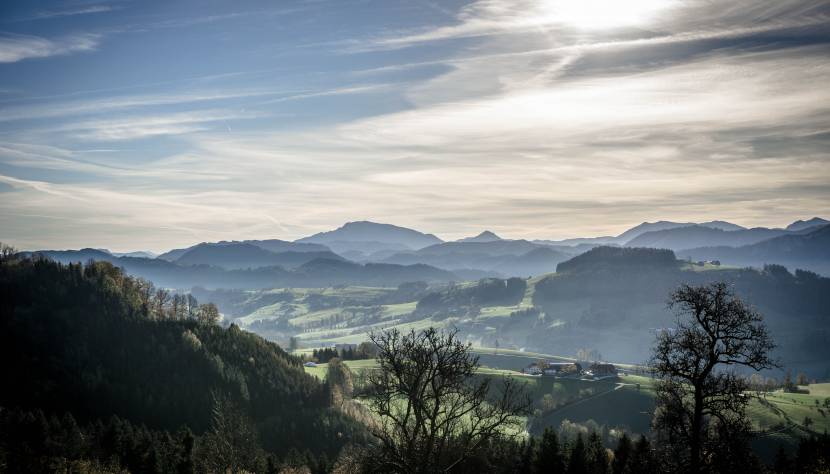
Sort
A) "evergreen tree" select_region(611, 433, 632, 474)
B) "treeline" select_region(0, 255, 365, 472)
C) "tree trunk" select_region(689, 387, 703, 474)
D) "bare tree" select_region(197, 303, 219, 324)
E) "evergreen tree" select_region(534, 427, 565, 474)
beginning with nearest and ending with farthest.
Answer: "tree trunk" select_region(689, 387, 703, 474), "evergreen tree" select_region(611, 433, 632, 474), "evergreen tree" select_region(534, 427, 565, 474), "treeline" select_region(0, 255, 365, 472), "bare tree" select_region(197, 303, 219, 324)

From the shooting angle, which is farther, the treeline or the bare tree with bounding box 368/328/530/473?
the treeline

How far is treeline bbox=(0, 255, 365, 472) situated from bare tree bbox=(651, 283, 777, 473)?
9656 cm

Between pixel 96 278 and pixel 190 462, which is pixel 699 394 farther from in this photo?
pixel 96 278

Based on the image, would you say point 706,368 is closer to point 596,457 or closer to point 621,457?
point 621,457

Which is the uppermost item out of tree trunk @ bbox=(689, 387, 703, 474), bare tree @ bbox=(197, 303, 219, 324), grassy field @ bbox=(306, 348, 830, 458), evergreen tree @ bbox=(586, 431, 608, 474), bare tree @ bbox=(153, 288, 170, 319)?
tree trunk @ bbox=(689, 387, 703, 474)

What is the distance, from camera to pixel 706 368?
2300 cm

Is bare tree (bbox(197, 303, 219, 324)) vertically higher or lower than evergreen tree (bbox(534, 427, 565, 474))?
higher

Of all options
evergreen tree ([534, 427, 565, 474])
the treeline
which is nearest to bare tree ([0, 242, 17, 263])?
the treeline

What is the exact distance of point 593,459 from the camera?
229 ft

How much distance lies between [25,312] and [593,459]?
11956 cm

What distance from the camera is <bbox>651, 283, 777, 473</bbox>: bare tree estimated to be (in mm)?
22594

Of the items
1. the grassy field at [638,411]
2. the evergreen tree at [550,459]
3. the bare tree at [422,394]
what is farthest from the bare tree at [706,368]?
the grassy field at [638,411]

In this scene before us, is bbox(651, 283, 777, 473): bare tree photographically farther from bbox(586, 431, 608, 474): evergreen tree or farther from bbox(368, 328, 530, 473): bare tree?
bbox(586, 431, 608, 474): evergreen tree

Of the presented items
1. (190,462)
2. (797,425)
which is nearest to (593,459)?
(190,462)
